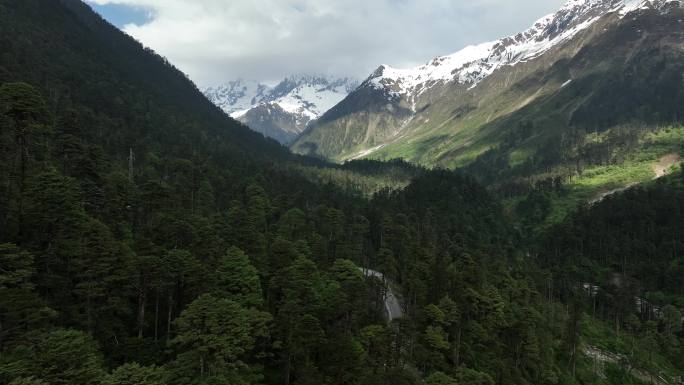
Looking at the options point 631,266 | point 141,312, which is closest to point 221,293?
point 141,312

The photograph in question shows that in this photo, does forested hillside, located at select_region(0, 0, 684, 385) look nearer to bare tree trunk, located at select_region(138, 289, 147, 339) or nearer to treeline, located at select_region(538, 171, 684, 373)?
bare tree trunk, located at select_region(138, 289, 147, 339)

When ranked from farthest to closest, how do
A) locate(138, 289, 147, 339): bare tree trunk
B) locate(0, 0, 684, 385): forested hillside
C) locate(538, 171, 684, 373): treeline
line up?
locate(538, 171, 684, 373): treeline < locate(138, 289, 147, 339): bare tree trunk < locate(0, 0, 684, 385): forested hillside

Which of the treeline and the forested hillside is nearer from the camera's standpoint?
the forested hillside

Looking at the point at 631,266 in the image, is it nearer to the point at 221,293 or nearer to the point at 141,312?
the point at 221,293

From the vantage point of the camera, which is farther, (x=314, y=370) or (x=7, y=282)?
(x=314, y=370)

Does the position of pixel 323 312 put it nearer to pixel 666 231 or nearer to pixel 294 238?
pixel 294 238

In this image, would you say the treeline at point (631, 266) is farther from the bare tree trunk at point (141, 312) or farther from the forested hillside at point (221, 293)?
the bare tree trunk at point (141, 312)

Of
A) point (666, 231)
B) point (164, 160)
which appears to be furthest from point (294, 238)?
point (666, 231)

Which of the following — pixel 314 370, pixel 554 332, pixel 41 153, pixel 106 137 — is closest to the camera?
pixel 314 370

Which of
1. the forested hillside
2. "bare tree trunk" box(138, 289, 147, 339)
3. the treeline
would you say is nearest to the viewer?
the forested hillside

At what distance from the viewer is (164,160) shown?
130 meters

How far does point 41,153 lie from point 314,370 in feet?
188

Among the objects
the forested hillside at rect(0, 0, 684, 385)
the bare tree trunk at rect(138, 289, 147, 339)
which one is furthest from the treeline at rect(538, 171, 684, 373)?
the bare tree trunk at rect(138, 289, 147, 339)

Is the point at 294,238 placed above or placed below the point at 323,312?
above
